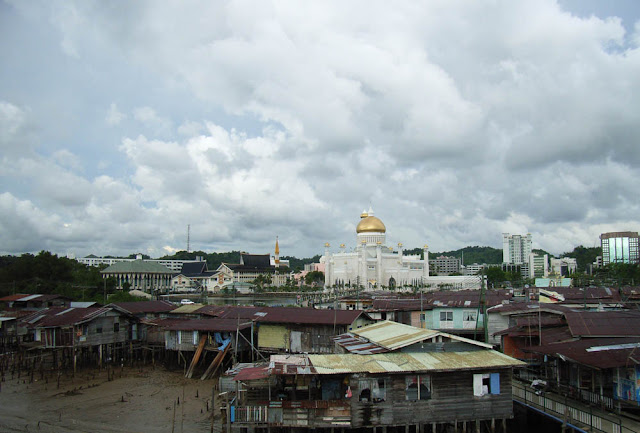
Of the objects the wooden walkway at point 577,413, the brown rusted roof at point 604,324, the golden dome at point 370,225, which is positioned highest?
the golden dome at point 370,225

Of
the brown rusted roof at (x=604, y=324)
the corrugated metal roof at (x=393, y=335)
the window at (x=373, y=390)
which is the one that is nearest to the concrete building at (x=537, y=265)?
the brown rusted roof at (x=604, y=324)

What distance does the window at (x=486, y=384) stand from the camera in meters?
17.4

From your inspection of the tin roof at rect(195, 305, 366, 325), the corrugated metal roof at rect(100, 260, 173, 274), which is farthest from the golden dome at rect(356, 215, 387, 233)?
the tin roof at rect(195, 305, 366, 325)

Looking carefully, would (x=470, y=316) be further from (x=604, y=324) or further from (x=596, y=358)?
(x=596, y=358)

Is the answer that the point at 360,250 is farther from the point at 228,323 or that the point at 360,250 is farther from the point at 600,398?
the point at 600,398

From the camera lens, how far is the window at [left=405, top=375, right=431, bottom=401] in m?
17.0

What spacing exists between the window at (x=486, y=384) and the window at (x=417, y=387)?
5.88ft

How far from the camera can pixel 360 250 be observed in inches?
4419

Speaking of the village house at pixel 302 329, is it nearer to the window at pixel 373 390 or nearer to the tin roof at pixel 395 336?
the tin roof at pixel 395 336

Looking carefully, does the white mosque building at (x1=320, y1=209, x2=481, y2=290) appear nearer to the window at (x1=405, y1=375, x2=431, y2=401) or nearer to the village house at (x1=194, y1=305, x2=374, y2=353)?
the village house at (x1=194, y1=305, x2=374, y2=353)

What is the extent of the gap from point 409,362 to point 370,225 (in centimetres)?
10204

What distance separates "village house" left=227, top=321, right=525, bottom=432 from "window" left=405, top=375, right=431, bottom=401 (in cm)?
3

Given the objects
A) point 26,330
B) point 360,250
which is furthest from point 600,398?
point 360,250

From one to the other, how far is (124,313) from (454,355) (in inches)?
1025
